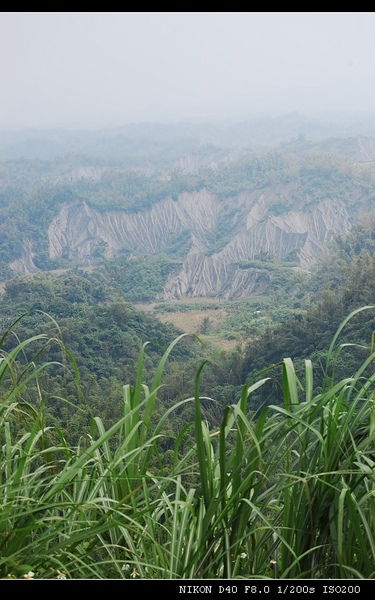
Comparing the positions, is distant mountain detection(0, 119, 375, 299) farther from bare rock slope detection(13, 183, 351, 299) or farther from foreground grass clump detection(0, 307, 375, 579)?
foreground grass clump detection(0, 307, 375, 579)

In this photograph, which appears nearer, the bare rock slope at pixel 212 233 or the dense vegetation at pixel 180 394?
the dense vegetation at pixel 180 394

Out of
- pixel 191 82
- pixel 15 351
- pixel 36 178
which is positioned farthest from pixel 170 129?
pixel 15 351

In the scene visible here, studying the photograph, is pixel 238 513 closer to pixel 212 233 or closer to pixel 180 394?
pixel 180 394

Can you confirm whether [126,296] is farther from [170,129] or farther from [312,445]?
[312,445]

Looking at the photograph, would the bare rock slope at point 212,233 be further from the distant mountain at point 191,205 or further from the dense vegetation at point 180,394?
the dense vegetation at point 180,394

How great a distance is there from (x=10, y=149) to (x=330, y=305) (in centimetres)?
1664

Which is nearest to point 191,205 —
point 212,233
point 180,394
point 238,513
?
point 212,233

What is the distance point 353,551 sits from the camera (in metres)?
0.71

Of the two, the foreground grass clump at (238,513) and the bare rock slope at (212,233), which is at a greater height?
the foreground grass clump at (238,513)

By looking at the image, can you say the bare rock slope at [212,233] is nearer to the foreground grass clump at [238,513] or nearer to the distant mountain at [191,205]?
the distant mountain at [191,205]

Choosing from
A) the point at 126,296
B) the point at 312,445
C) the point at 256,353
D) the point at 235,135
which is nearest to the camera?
the point at 312,445

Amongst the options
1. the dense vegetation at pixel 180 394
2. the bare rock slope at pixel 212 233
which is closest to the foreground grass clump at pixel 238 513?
the dense vegetation at pixel 180 394

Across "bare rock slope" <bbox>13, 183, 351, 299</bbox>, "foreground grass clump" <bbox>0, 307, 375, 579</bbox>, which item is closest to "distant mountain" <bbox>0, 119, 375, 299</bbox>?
"bare rock slope" <bbox>13, 183, 351, 299</bbox>

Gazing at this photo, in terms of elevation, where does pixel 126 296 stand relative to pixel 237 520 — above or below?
below
